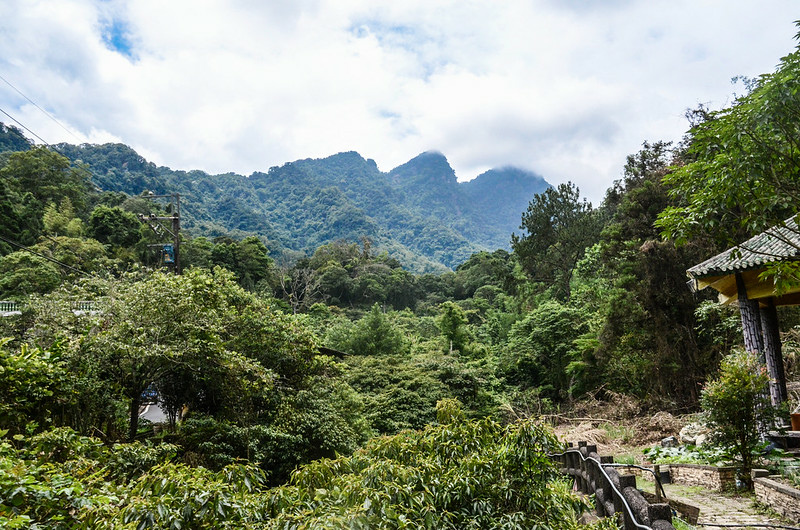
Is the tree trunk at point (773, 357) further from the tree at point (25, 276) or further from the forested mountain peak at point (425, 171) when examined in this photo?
the forested mountain peak at point (425, 171)

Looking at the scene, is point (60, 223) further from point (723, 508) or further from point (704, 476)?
point (723, 508)

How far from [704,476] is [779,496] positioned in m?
1.91

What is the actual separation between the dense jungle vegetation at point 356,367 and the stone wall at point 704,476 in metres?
3.23

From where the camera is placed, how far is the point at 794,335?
1156cm

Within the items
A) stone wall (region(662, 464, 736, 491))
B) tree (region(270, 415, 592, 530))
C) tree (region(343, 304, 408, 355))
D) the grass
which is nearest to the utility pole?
tree (region(343, 304, 408, 355))

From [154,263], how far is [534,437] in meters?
34.3

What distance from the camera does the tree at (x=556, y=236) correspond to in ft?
89.0

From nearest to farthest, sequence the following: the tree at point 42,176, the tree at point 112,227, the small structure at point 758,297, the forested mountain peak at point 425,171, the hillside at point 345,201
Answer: the small structure at point 758,297 → the tree at point 112,227 → the tree at point 42,176 → the hillside at point 345,201 → the forested mountain peak at point 425,171

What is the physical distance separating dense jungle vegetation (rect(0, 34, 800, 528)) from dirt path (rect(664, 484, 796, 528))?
2844 millimetres

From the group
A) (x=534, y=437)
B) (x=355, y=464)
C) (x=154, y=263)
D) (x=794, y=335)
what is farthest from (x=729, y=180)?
(x=154, y=263)

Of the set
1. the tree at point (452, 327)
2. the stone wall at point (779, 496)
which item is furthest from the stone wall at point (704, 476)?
the tree at point (452, 327)

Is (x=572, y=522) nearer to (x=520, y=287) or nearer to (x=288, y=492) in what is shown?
(x=288, y=492)

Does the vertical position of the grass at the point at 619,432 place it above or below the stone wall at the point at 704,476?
below

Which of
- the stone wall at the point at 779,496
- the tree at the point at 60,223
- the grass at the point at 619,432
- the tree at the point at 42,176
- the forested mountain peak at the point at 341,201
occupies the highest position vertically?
the forested mountain peak at the point at 341,201
